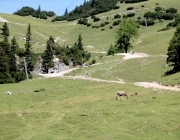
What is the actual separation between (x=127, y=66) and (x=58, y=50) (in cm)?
4856

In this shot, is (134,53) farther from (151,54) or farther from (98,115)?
(98,115)

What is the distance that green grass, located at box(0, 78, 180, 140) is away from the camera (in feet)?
87.0

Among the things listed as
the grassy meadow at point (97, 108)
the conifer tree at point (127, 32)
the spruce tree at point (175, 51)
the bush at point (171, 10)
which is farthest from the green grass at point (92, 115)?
the bush at point (171, 10)

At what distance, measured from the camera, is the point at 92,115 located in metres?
32.3

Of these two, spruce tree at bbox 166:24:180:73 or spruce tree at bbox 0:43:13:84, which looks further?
spruce tree at bbox 0:43:13:84

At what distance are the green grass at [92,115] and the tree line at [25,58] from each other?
32225mm

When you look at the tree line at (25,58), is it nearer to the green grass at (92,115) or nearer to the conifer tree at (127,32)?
the conifer tree at (127,32)

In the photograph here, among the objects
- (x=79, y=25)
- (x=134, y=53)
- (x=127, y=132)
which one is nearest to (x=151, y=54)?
(x=134, y=53)

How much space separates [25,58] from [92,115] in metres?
65.5

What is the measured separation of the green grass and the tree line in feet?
106

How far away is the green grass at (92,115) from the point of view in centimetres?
2652

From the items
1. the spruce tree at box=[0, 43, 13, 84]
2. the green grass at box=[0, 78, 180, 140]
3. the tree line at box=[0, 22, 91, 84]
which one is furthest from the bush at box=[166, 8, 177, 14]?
the green grass at box=[0, 78, 180, 140]

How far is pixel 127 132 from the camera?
1030 inches

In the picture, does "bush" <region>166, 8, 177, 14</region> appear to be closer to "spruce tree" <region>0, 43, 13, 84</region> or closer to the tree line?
the tree line
